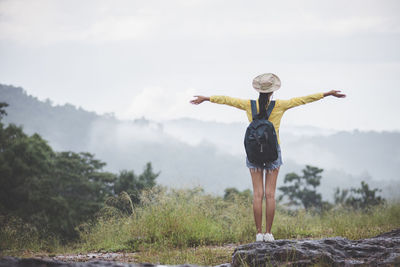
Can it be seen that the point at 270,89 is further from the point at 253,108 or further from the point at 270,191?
the point at 270,191

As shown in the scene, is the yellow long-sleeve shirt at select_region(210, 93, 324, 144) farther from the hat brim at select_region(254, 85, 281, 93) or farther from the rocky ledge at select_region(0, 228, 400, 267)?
the rocky ledge at select_region(0, 228, 400, 267)

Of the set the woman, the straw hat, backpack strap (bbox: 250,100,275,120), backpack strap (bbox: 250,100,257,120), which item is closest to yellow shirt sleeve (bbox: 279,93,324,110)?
the woman

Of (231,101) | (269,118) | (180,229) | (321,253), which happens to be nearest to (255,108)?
(269,118)

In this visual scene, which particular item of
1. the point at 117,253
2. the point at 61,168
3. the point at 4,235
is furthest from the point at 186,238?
the point at 61,168

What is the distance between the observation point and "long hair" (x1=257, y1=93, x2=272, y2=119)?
5.16 metres

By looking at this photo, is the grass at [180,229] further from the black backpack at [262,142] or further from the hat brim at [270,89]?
the hat brim at [270,89]

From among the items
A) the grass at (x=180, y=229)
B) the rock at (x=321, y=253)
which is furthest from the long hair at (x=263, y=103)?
the grass at (x=180, y=229)

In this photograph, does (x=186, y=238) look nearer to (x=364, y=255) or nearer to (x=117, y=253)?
(x=117, y=253)

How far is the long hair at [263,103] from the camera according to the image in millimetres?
5164

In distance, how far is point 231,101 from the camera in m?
5.32

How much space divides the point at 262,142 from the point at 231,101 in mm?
741

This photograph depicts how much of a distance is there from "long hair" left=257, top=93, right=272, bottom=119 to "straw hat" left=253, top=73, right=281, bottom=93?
0.07m

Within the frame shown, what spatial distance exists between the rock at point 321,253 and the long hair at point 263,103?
66.8 inches

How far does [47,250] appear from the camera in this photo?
6836 mm
